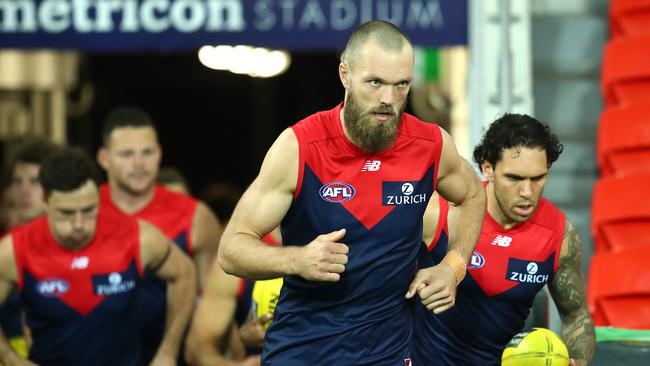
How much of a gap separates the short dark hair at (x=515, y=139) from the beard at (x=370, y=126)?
4.03ft

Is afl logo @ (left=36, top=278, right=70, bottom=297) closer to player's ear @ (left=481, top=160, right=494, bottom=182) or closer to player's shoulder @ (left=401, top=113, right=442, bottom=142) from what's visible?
player's ear @ (left=481, top=160, right=494, bottom=182)

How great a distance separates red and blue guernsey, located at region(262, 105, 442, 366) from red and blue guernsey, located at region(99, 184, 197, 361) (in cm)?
336

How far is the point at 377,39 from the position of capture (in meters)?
5.72

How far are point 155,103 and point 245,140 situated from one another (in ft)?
4.76

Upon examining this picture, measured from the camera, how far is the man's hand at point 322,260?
5.36 meters

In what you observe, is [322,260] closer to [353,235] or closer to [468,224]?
[353,235]

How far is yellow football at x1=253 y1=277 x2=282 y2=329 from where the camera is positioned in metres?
7.42

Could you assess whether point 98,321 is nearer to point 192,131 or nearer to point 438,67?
point 438,67

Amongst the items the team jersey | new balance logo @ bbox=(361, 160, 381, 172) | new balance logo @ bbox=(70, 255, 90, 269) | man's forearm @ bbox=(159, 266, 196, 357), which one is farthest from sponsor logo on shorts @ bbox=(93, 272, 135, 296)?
new balance logo @ bbox=(361, 160, 381, 172)

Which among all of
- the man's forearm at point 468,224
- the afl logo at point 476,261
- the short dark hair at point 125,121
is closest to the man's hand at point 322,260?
the man's forearm at point 468,224

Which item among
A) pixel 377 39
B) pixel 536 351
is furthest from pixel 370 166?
pixel 536 351

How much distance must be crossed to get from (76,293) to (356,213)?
9.99 ft

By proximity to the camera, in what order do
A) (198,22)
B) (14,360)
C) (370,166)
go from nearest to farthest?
(370,166) → (14,360) → (198,22)

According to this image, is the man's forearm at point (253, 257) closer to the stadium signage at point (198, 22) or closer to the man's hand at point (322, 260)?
the man's hand at point (322, 260)
